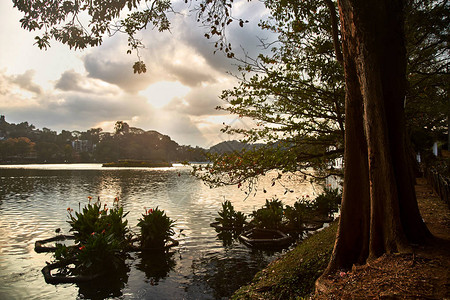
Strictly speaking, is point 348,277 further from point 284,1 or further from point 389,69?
point 284,1

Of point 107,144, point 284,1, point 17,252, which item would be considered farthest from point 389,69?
point 107,144

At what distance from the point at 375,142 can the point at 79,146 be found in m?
189

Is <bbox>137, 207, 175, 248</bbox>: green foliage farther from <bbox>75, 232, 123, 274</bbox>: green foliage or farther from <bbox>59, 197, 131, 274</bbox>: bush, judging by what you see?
<bbox>75, 232, 123, 274</bbox>: green foliage

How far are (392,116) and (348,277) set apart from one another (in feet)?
9.22

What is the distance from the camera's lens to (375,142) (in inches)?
195

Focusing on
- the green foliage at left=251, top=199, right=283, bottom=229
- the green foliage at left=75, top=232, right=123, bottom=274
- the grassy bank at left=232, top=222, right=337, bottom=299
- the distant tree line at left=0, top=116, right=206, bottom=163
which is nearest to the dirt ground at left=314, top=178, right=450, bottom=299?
the grassy bank at left=232, top=222, right=337, bottom=299

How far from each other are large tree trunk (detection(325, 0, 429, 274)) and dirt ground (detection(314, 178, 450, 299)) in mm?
279

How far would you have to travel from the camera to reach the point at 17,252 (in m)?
12.4

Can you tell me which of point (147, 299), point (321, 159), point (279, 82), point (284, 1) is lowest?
point (147, 299)

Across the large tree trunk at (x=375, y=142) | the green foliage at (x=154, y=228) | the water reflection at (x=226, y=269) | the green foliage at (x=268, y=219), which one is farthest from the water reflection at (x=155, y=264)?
the large tree trunk at (x=375, y=142)

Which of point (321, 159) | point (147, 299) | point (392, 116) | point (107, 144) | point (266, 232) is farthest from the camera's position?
point (107, 144)

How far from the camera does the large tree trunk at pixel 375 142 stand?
16.0 ft

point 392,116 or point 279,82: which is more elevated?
point 279,82

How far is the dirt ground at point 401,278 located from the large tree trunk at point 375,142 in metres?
0.28
